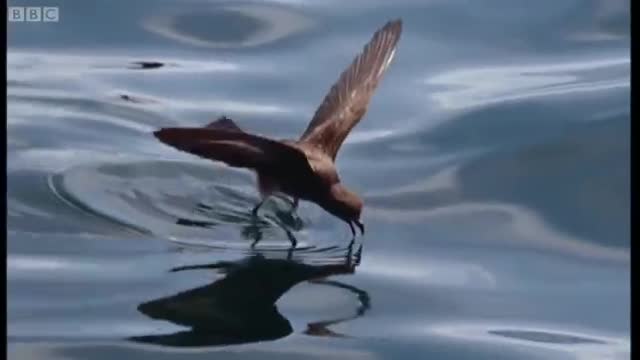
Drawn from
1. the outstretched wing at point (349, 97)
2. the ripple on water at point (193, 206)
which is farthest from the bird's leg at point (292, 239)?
the outstretched wing at point (349, 97)

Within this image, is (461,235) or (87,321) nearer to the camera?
(87,321)

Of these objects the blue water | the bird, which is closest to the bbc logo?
the blue water

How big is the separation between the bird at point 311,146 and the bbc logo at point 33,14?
0.29m

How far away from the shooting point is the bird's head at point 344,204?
2020 mm

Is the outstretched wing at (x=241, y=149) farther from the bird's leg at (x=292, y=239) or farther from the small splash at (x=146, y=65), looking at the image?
the small splash at (x=146, y=65)

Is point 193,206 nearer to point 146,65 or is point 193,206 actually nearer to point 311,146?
point 311,146

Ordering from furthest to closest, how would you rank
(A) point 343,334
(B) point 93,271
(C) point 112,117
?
(C) point 112,117 → (B) point 93,271 → (A) point 343,334

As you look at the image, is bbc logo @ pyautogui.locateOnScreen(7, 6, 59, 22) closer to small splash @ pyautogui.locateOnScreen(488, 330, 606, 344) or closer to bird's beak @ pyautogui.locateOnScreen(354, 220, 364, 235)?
bird's beak @ pyautogui.locateOnScreen(354, 220, 364, 235)

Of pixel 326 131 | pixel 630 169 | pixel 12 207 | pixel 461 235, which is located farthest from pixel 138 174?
pixel 630 169

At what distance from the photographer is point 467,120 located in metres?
2.45

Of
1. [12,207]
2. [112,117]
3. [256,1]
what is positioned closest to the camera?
[12,207]

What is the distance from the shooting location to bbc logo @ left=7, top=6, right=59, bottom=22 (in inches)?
89.1

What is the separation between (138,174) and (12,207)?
179mm
